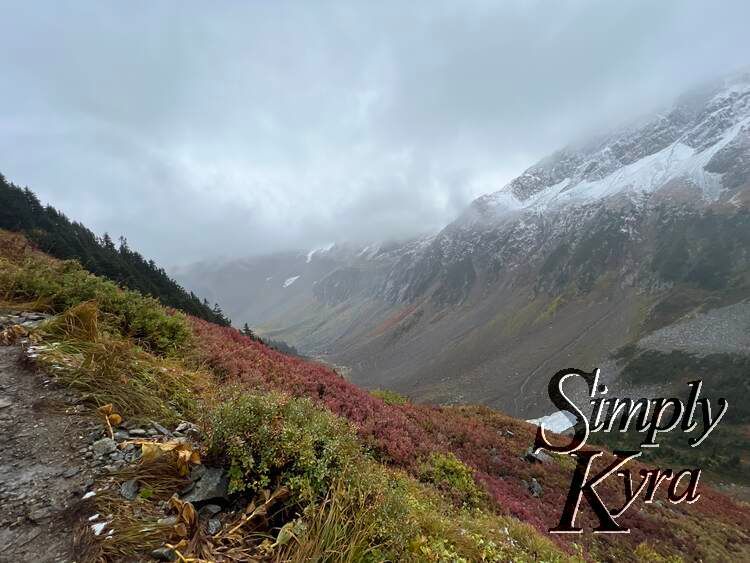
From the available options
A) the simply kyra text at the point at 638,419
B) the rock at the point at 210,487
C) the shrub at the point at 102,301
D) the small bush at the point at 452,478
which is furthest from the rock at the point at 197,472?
the small bush at the point at 452,478

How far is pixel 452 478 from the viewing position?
9.88 metres

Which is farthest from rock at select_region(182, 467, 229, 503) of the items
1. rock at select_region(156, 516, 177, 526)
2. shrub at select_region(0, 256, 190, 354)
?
shrub at select_region(0, 256, 190, 354)

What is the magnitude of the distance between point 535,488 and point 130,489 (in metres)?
13.1

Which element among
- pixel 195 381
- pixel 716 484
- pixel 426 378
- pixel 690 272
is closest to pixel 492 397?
pixel 426 378

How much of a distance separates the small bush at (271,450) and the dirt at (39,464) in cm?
137

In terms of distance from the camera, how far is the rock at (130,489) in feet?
12.8

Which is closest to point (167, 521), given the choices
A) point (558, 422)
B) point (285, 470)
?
point (285, 470)

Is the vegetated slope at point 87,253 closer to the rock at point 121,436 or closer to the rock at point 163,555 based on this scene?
the rock at point 121,436

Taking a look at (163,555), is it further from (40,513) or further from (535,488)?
(535,488)

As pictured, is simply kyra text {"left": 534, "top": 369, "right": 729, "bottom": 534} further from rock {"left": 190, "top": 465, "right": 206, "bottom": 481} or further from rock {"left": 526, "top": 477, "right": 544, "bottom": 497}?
rock {"left": 190, "top": 465, "right": 206, "bottom": 481}

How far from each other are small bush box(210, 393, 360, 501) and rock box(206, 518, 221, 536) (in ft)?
1.01

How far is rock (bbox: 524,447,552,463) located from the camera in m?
15.2

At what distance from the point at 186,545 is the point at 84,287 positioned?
8.94 metres

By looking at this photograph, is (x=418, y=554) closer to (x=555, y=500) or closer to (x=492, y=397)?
(x=555, y=500)
